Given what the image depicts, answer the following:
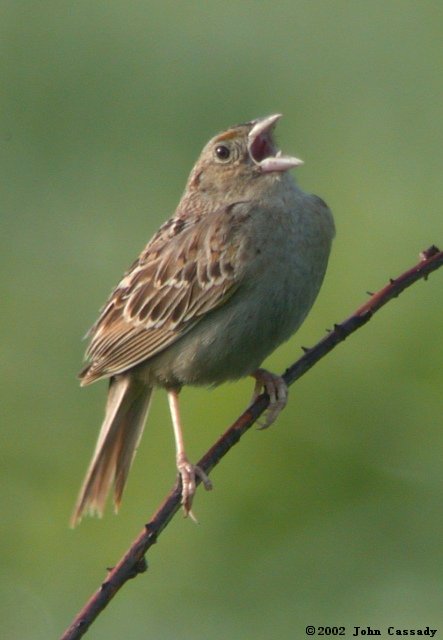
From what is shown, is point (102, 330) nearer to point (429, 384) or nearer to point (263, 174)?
point (263, 174)

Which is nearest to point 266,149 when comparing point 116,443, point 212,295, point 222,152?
point 222,152

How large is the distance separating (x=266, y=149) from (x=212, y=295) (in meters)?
0.65

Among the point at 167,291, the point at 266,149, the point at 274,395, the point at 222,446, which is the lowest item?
the point at 222,446

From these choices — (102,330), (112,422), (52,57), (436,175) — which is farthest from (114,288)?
(52,57)

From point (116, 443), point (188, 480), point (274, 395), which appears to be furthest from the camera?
point (116, 443)

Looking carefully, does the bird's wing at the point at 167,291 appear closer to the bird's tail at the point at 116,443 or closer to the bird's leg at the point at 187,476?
the bird's tail at the point at 116,443

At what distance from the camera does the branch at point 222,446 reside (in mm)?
4191

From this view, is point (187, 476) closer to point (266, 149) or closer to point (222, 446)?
point (222, 446)

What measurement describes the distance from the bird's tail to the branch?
1.00 m

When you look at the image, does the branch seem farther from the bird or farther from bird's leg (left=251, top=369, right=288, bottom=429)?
the bird

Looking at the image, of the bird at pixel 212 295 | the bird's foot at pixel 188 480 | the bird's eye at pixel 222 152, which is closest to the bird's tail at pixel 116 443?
the bird at pixel 212 295

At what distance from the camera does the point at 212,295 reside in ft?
19.8

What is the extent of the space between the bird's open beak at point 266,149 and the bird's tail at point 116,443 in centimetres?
100

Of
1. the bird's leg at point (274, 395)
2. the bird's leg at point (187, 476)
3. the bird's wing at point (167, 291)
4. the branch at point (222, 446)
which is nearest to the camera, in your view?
the branch at point (222, 446)
